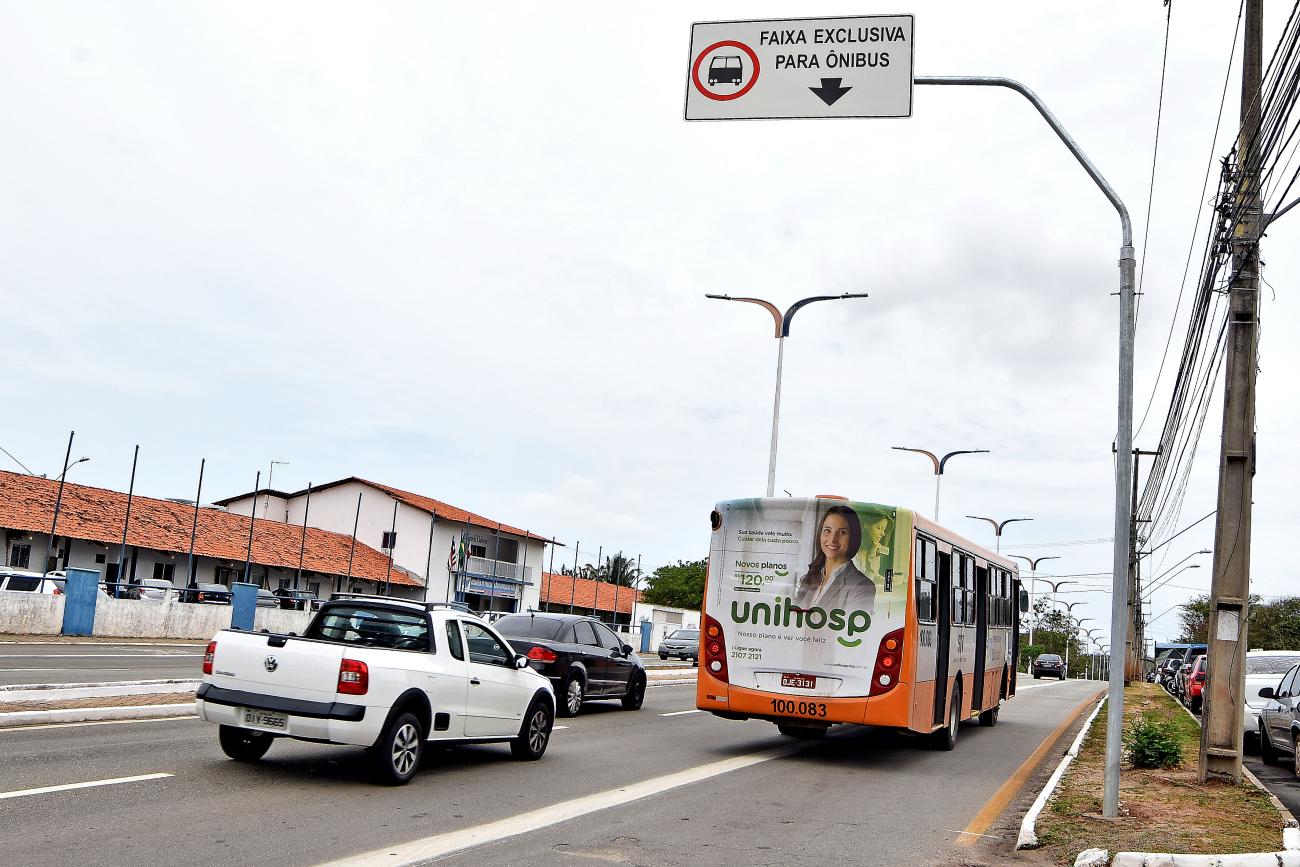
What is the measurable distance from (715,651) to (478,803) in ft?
16.8

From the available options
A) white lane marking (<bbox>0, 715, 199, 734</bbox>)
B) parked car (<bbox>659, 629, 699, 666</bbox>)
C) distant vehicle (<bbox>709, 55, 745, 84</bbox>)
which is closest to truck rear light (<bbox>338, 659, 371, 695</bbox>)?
white lane marking (<bbox>0, 715, 199, 734</bbox>)

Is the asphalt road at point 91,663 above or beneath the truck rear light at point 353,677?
beneath

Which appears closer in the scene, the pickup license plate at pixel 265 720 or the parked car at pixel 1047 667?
the pickup license plate at pixel 265 720

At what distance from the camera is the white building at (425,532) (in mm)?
64000

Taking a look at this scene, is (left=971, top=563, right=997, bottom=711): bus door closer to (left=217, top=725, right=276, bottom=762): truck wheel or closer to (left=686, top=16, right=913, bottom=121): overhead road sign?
(left=686, top=16, right=913, bottom=121): overhead road sign

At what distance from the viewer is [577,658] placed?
18.5m

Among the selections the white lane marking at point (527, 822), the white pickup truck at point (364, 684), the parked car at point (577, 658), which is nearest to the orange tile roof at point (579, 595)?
the parked car at point (577, 658)

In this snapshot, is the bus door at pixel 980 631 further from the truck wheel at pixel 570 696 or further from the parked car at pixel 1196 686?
the parked car at pixel 1196 686

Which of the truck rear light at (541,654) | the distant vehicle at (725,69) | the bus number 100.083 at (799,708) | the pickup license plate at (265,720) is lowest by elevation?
the pickup license plate at (265,720)

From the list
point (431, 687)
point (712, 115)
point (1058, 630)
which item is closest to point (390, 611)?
point (431, 687)

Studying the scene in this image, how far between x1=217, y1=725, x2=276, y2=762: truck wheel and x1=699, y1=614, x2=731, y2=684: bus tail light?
17.5 feet

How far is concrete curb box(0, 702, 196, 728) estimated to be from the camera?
11953 millimetres

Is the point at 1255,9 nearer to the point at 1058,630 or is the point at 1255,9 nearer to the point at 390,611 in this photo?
the point at 390,611

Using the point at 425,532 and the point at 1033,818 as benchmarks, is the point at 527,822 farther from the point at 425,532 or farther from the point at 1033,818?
the point at 425,532
